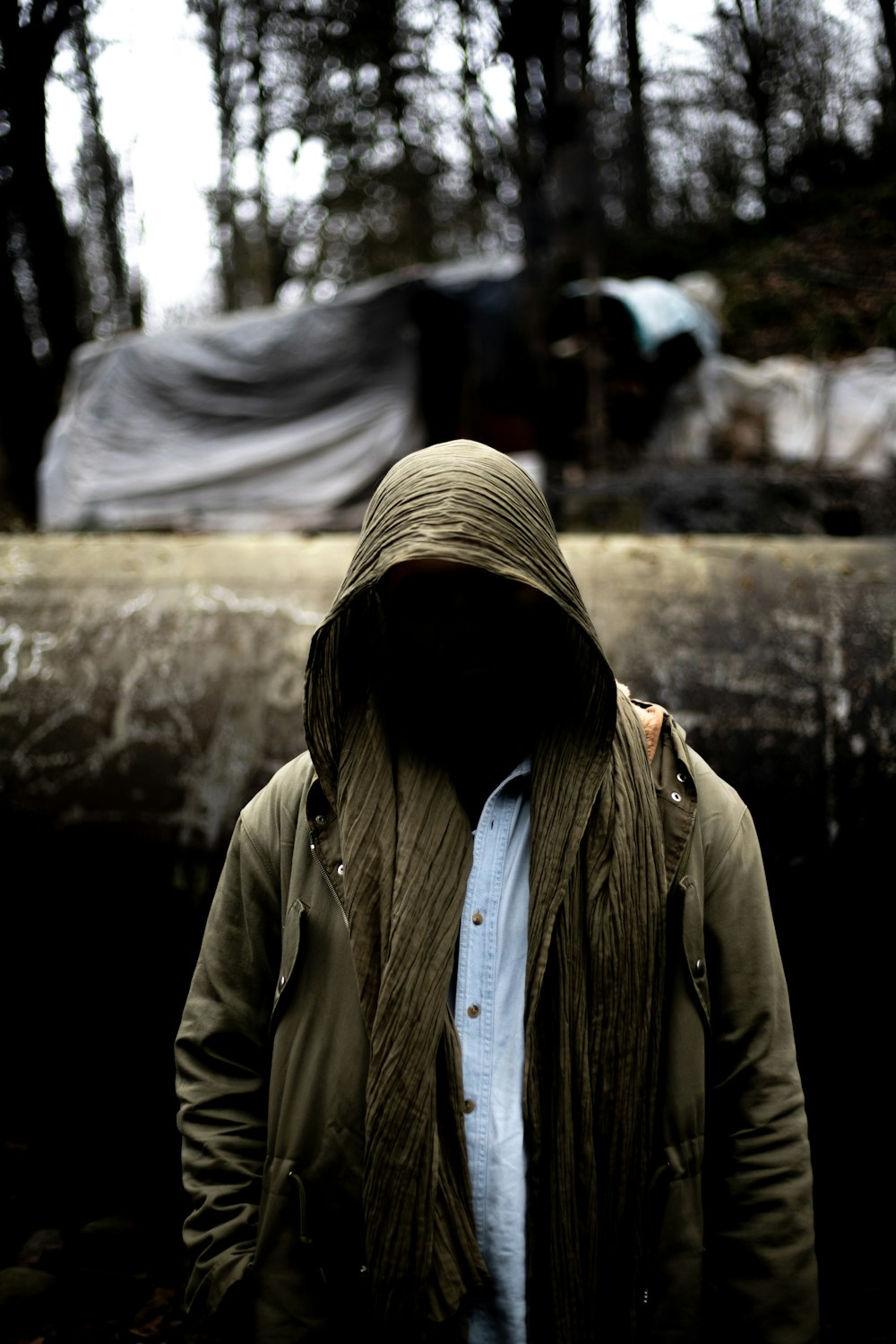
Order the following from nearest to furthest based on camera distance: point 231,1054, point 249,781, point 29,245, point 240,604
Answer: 1. point 231,1054
2. point 249,781
3. point 240,604
4. point 29,245

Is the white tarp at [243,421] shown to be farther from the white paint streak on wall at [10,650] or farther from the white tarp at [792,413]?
the white paint streak on wall at [10,650]

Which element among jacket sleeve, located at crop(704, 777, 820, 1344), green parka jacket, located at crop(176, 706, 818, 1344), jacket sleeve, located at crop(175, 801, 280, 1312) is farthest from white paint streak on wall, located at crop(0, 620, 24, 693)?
jacket sleeve, located at crop(704, 777, 820, 1344)

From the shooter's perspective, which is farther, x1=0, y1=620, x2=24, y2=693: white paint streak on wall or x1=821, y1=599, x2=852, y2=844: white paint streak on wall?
x1=0, y1=620, x2=24, y2=693: white paint streak on wall

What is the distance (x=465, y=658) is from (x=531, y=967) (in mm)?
513

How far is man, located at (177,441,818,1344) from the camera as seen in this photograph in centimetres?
147

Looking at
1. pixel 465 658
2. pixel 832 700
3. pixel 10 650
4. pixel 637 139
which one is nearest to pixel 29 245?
pixel 10 650

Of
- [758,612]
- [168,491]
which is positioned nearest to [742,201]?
[168,491]

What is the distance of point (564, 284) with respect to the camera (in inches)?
401

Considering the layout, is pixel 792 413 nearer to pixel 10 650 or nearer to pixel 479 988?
pixel 10 650

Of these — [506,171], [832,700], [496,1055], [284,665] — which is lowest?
[496,1055]

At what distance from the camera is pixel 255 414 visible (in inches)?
382

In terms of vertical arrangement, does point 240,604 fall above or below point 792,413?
below

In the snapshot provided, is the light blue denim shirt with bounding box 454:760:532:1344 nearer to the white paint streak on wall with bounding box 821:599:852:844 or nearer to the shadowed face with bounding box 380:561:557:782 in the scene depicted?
the shadowed face with bounding box 380:561:557:782

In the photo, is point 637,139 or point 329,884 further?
point 637,139
